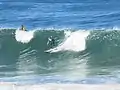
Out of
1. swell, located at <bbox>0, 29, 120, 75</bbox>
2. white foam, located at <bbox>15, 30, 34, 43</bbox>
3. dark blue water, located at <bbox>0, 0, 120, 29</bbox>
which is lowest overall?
swell, located at <bbox>0, 29, 120, 75</bbox>

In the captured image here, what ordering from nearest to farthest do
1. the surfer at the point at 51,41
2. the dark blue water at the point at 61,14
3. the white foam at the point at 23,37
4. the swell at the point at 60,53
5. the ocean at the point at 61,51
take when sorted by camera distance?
the ocean at the point at 61,51 < the swell at the point at 60,53 < the surfer at the point at 51,41 < the white foam at the point at 23,37 < the dark blue water at the point at 61,14

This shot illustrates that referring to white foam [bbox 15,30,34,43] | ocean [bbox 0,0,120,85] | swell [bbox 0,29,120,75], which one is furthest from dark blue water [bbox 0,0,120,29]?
swell [bbox 0,29,120,75]

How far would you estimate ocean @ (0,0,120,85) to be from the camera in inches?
285

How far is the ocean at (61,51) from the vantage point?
7.24 m

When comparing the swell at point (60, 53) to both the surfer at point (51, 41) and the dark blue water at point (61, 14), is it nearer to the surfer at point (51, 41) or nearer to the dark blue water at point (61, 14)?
the surfer at point (51, 41)

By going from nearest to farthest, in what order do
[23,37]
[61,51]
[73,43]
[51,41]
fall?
1. [61,51]
2. [73,43]
3. [51,41]
4. [23,37]

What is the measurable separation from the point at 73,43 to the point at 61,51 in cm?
86

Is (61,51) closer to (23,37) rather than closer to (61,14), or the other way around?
(23,37)

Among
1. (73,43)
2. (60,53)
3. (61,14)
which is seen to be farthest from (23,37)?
(61,14)

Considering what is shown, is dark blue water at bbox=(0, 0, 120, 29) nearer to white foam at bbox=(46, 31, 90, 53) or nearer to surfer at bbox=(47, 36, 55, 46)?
white foam at bbox=(46, 31, 90, 53)

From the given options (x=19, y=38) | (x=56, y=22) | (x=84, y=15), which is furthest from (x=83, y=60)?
(x=84, y=15)

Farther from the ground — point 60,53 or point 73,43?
point 73,43

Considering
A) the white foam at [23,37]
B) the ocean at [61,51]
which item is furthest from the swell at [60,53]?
the white foam at [23,37]

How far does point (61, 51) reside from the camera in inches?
363
